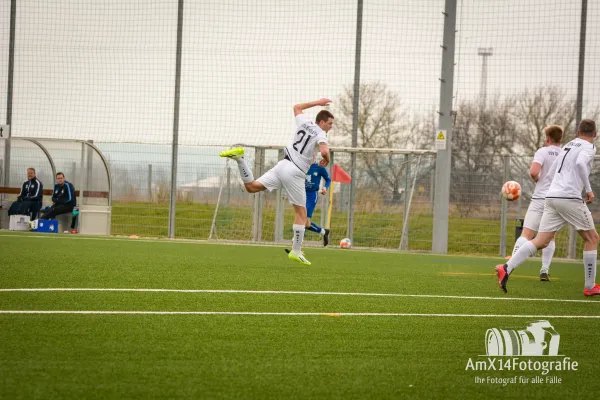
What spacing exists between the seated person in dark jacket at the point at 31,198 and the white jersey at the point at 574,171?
1594 cm

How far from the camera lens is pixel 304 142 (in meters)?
11.3

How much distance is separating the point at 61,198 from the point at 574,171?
15430 millimetres

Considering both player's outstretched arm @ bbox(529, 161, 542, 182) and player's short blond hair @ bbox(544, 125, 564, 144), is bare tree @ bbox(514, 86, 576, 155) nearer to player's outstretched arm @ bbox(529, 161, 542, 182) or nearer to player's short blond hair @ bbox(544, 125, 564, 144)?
player's short blond hair @ bbox(544, 125, 564, 144)

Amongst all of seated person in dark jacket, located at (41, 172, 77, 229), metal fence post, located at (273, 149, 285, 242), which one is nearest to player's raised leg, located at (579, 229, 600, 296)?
metal fence post, located at (273, 149, 285, 242)

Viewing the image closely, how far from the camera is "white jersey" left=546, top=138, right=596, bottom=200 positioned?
334 inches

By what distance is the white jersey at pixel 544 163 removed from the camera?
10755mm

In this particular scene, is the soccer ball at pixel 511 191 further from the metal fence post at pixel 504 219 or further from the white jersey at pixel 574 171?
the metal fence post at pixel 504 219

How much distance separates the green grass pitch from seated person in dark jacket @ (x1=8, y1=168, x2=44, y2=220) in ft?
40.3

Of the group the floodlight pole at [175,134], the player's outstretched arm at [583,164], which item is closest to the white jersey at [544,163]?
the player's outstretched arm at [583,164]

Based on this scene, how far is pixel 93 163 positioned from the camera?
21750 mm

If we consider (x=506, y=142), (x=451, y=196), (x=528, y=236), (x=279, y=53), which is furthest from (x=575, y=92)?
(x=528, y=236)

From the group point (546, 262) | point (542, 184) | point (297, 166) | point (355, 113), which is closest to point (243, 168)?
point (297, 166)

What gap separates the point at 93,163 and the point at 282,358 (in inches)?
719

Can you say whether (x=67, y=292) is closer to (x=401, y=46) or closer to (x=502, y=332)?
(x=502, y=332)
